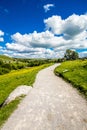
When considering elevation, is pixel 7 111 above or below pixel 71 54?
below

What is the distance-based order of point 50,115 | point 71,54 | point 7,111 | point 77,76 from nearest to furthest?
point 50,115, point 7,111, point 77,76, point 71,54

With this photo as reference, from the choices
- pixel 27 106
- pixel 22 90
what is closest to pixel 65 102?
pixel 27 106


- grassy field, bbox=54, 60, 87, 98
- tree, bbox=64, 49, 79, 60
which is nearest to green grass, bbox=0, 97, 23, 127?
grassy field, bbox=54, 60, 87, 98

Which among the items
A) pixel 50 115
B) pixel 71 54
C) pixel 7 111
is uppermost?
pixel 71 54

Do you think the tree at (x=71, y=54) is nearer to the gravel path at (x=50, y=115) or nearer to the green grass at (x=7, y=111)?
the gravel path at (x=50, y=115)

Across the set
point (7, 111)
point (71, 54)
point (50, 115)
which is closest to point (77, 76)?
point (7, 111)

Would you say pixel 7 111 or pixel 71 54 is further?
pixel 71 54

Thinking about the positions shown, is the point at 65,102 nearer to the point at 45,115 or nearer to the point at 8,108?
the point at 45,115

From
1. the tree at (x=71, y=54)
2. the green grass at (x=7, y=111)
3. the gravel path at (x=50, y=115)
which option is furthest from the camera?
the tree at (x=71, y=54)

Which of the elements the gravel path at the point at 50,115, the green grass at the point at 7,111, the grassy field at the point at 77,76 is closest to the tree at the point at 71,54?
the grassy field at the point at 77,76

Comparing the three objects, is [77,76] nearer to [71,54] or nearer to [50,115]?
[50,115]

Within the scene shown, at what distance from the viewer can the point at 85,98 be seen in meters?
16.8

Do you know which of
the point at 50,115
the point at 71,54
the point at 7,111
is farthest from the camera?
the point at 71,54

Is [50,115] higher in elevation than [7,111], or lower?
higher
